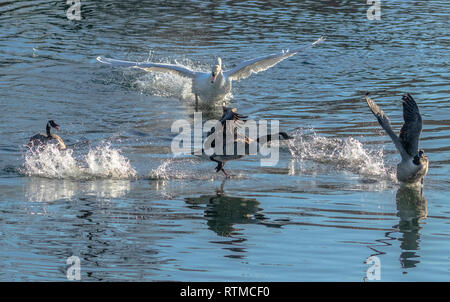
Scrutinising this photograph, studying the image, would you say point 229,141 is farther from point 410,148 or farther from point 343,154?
point 410,148

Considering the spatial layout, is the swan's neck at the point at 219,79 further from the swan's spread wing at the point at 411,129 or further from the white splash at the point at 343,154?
the swan's spread wing at the point at 411,129

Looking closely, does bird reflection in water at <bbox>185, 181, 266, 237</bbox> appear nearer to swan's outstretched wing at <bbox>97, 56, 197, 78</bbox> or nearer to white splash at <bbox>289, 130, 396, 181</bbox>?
white splash at <bbox>289, 130, 396, 181</bbox>

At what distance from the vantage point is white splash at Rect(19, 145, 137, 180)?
11.1m

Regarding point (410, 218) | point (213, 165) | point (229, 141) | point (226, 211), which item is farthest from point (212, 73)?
point (410, 218)

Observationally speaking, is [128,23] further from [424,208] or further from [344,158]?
[424,208]

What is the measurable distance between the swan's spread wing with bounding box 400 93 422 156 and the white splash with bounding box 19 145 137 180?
12.1 ft

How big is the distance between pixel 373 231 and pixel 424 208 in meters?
1.25

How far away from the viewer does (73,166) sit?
11.2 metres

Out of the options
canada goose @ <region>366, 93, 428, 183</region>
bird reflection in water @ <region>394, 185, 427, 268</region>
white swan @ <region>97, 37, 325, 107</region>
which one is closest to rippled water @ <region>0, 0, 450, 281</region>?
bird reflection in water @ <region>394, 185, 427, 268</region>

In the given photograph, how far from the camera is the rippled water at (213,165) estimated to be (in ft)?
26.9

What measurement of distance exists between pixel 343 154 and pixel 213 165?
1.94m

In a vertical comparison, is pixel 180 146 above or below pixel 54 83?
below
